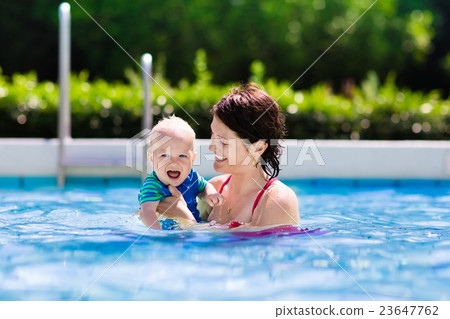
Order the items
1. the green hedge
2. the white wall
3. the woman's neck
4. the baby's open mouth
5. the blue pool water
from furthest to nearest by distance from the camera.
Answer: the green hedge
the white wall
the woman's neck
the baby's open mouth
the blue pool water

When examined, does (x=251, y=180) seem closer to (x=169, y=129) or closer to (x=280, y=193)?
(x=280, y=193)

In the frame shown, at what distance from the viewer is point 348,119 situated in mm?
8602

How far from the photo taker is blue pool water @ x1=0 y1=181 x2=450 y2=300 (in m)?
2.99

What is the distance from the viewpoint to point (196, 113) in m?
8.42

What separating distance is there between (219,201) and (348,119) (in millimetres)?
5091

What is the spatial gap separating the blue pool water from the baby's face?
15.1 inches

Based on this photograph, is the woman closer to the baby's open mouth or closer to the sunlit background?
the baby's open mouth

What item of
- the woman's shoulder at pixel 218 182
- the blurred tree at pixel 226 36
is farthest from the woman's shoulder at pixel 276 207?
the blurred tree at pixel 226 36

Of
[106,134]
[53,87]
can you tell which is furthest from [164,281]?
[53,87]

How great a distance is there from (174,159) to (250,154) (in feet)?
1.51

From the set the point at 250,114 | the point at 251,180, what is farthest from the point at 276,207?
the point at 250,114

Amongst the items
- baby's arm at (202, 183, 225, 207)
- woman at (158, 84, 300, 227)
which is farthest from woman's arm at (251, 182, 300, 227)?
baby's arm at (202, 183, 225, 207)
